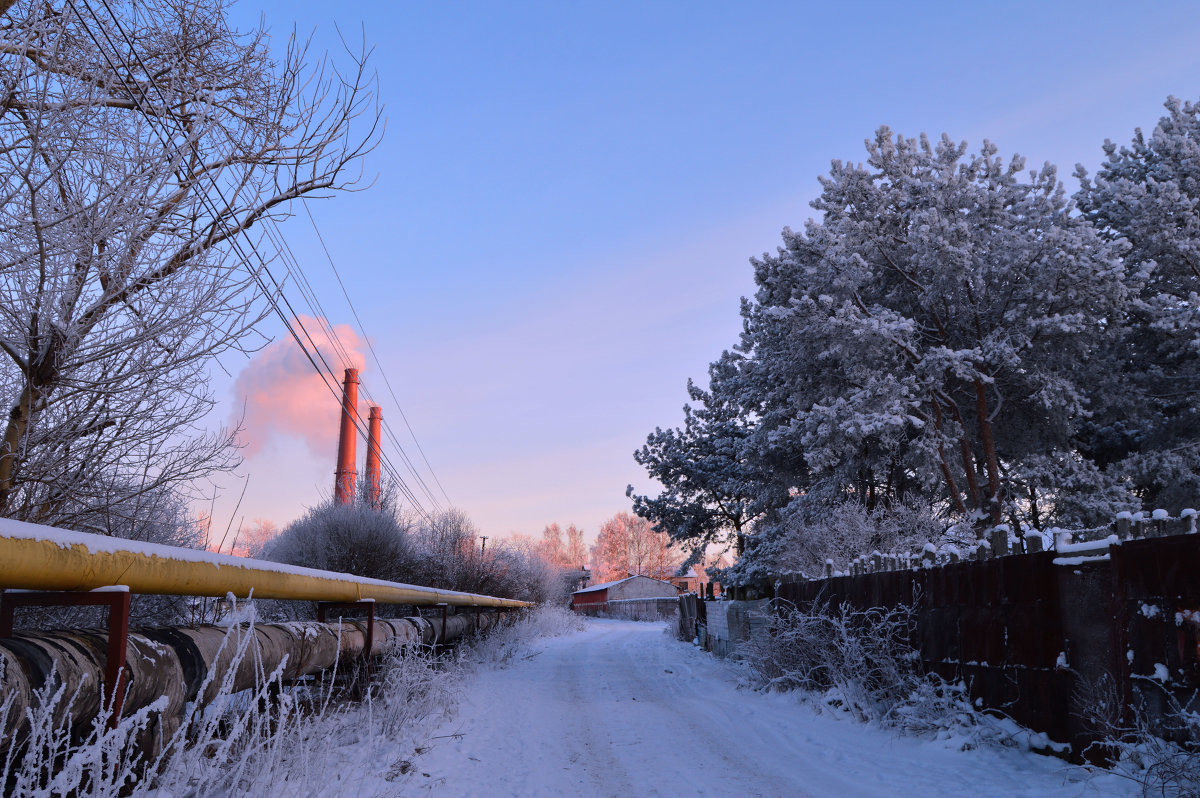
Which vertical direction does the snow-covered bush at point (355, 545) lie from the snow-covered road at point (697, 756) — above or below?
above

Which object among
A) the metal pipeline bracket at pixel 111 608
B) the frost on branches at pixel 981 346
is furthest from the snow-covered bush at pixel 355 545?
the metal pipeline bracket at pixel 111 608

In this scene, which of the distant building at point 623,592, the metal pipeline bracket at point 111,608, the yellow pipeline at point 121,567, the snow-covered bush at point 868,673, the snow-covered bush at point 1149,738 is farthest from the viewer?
the distant building at point 623,592

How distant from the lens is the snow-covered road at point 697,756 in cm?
600

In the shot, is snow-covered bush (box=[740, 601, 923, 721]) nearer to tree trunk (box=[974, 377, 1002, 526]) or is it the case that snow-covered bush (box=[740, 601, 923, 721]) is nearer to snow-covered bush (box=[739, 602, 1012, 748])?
snow-covered bush (box=[739, 602, 1012, 748])

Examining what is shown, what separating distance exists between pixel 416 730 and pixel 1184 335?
19807mm

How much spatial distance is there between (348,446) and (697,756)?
29.6m

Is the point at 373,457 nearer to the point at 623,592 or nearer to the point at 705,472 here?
the point at 705,472

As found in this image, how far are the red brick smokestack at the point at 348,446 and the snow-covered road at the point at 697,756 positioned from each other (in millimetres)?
22628

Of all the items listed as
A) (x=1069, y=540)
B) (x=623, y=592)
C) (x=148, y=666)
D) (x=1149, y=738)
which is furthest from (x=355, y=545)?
(x=623, y=592)

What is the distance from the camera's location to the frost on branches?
18531 mm

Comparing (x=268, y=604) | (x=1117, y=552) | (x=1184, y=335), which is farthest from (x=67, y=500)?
(x=1184, y=335)

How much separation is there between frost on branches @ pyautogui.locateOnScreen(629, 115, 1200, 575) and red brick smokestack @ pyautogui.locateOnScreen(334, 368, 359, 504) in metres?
19.1

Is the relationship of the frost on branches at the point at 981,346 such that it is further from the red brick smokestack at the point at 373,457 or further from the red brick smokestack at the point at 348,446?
the red brick smokestack at the point at 348,446

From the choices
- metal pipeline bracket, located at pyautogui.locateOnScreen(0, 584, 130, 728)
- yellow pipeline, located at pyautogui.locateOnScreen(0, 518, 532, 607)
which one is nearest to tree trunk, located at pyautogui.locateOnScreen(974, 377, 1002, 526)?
yellow pipeline, located at pyautogui.locateOnScreen(0, 518, 532, 607)
